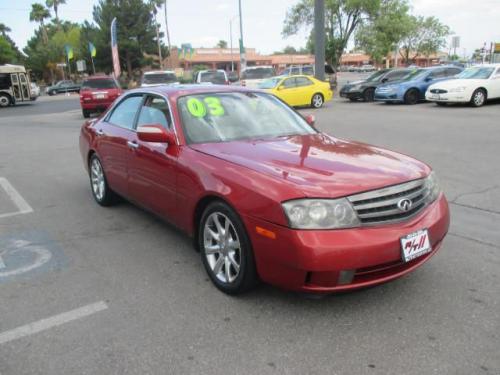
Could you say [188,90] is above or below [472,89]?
above

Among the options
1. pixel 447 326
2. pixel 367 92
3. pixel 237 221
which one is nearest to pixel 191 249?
pixel 237 221

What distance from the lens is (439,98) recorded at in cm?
1723

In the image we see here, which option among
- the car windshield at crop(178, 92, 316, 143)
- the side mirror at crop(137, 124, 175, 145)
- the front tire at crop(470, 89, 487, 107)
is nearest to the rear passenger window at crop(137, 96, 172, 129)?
the car windshield at crop(178, 92, 316, 143)

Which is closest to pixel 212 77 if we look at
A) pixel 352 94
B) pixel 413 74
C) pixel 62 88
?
pixel 352 94

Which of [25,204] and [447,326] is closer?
[447,326]

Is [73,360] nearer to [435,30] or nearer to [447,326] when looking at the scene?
[447,326]

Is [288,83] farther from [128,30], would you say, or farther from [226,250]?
[128,30]

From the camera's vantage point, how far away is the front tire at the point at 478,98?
16953 millimetres

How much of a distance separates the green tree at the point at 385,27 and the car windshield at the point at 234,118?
101 ft

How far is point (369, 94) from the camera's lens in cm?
2203

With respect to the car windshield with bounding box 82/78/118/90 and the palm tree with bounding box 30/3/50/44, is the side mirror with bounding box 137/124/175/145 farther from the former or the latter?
the palm tree with bounding box 30/3/50/44

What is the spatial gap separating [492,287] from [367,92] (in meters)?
19.5

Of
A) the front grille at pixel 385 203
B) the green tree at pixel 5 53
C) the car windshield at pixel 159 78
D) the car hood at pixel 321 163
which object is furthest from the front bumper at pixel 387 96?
the green tree at pixel 5 53

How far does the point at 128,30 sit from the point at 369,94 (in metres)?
42.7
